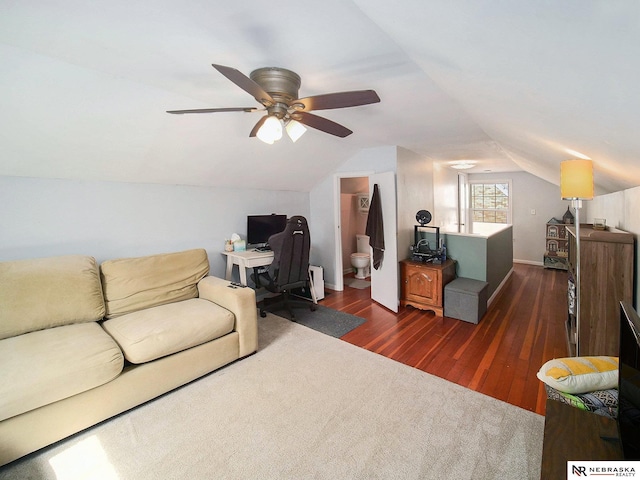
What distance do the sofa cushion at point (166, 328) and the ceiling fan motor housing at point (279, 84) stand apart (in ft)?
5.79

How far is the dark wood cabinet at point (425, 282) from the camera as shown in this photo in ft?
11.8

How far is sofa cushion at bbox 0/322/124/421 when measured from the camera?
1607 mm

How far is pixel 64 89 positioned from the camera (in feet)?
6.46

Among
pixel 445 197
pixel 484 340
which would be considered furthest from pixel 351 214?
pixel 484 340

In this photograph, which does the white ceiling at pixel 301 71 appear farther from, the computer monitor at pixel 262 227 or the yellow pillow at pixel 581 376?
the computer monitor at pixel 262 227

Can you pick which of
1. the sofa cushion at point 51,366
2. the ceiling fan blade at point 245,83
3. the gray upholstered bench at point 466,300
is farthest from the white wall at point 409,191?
the sofa cushion at point 51,366

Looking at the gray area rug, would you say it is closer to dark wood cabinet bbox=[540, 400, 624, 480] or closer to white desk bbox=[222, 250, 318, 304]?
white desk bbox=[222, 250, 318, 304]

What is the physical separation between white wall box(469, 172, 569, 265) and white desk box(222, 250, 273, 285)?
5.74 metres

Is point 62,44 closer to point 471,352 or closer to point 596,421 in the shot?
point 596,421

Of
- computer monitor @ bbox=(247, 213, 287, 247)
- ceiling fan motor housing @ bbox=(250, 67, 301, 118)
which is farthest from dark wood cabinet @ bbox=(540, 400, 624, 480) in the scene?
computer monitor @ bbox=(247, 213, 287, 247)

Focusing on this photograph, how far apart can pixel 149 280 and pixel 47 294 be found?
722 mm

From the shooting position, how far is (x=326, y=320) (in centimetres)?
355

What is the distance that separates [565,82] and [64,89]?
2.84 meters

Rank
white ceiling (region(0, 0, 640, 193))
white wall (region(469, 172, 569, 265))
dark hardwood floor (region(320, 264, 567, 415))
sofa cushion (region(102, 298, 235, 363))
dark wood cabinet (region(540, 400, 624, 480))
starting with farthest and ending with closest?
1. white wall (region(469, 172, 569, 265))
2. dark hardwood floor (region(320, 264, 567, 415))
3. sofa cushion (region(102, 298, 235, 363))
4. dark wood cabinet (region(540, 400, 624, 480))
5. white ceiling (region(0, 0, 640, 193))
